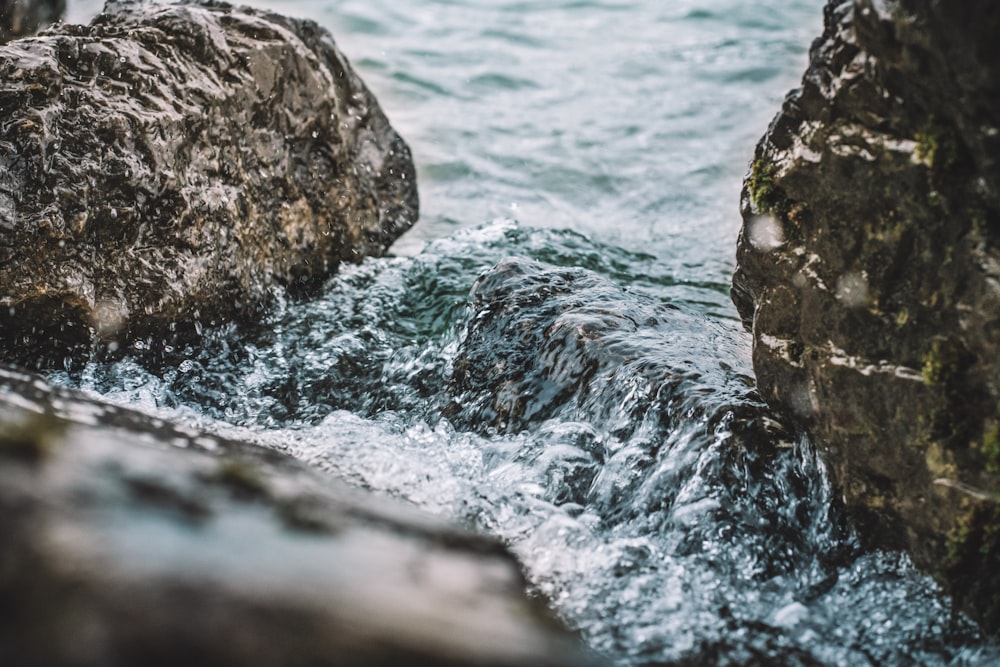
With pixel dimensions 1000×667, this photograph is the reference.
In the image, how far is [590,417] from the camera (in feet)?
11.0

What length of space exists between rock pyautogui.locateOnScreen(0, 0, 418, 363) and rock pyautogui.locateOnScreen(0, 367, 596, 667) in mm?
2205

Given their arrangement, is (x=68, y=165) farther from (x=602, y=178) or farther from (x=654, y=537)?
(x=602, y=178)

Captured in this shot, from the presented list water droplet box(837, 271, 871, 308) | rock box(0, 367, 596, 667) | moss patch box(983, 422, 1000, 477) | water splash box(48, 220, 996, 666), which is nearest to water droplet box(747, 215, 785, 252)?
water droplet box(837, 271, 871, 308)


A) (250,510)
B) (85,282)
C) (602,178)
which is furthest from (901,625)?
(602,178)

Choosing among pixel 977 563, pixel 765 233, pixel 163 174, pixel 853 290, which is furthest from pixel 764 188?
pixel 163 174

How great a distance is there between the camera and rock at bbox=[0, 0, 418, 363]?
12.1 feet

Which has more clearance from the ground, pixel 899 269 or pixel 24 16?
pixel 24 16

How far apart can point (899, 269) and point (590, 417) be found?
1.30 meters

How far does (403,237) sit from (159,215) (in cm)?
224

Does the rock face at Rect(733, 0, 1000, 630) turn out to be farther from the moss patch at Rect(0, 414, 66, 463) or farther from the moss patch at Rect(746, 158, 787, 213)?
the moss patch at Rect(0, 414, 66, 463)

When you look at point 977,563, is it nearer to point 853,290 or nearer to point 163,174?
point 853,290

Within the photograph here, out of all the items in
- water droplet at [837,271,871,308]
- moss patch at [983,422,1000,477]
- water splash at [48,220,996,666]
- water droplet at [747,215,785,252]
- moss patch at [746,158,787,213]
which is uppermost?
moss patch at [746,158,787,213]

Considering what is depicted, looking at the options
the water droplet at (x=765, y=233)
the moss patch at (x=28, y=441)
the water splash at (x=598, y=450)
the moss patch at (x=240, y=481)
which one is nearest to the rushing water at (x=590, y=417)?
the water splash at (x=598, y=450)

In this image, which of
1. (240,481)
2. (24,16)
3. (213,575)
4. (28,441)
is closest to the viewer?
(213,575)
